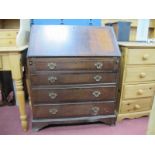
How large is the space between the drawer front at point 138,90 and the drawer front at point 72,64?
32 cm

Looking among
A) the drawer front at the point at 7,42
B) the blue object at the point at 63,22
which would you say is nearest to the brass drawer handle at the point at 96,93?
the blue object at the point at 63,22

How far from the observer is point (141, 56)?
5.00 ft

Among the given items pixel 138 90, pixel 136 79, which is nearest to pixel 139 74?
pixel 136 79

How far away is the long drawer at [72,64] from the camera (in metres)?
1.32

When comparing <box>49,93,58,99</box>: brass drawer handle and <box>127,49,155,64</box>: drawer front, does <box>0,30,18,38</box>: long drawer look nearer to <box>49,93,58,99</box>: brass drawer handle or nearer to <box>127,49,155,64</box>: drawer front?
<box>49,93,58,99</box>: brass drawer handle

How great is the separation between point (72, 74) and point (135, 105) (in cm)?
76

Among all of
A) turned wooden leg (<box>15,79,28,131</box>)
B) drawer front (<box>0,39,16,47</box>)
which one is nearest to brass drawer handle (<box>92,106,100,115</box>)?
turned wooden leg (<box>15,79,28,131</box>)

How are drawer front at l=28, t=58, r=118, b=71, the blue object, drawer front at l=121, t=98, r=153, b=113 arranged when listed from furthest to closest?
the blue object → drawer front at l=121, t=98, r=153, b=113 → drawer front at l=28, t=58, r=118, b=71

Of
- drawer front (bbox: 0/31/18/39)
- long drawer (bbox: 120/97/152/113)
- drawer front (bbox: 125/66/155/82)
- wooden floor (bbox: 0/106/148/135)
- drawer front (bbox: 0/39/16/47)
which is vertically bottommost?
wooden floor (bbox: 0/106/148/135)

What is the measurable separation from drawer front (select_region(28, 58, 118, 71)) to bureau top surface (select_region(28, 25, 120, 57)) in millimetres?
43

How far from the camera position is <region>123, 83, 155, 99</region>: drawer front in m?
1.62

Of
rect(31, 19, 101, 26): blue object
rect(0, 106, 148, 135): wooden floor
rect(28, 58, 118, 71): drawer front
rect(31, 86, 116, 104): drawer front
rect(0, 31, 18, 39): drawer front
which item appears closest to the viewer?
rect(28, 58, 118, 71): drawer front

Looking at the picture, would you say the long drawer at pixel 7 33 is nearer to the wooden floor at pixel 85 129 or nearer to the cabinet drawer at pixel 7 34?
the cabinet drawer at pixel 7 34

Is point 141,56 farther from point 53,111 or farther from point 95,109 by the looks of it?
point 53,111
